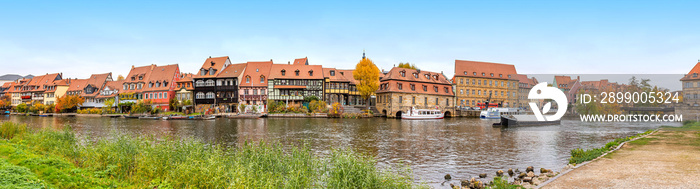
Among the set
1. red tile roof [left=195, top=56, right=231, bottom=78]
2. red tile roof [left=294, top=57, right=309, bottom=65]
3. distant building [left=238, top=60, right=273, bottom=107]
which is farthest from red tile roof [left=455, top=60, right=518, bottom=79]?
red tile roof [left=195, top=56, right=231, bottom=78]

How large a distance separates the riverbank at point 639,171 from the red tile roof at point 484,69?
75.9m

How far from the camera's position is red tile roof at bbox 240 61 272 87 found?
80500 millimetres

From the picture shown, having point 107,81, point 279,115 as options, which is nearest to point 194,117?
point 279,115

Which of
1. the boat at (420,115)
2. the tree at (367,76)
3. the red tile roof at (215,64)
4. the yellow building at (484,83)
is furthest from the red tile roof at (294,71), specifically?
the yellow building at (484,83)

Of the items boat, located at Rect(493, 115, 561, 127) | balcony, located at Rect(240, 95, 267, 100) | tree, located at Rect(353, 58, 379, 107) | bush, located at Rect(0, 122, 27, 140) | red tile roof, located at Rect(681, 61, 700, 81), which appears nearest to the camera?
bush, located at Rect(0, 122, 27, 140)

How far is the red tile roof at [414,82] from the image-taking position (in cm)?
7894

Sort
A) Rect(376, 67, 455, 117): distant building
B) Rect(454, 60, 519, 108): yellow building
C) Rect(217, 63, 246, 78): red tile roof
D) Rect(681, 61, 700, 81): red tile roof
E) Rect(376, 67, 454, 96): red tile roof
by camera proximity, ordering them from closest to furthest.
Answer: Rect(376, 67, 455, 117): distant building
Rect(376, 67, 454, 96): red tile roof
Rect(217, 63, 246, 78): red tile roof
Rect(681, 61, 700, 81): red tile roof
Rect(454, 60, 519, 108): yellow building

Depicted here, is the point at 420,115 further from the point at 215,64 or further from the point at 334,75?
the point at 215,64

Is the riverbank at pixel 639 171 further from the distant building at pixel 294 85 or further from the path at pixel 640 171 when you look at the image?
the distant building at pixel 294 85

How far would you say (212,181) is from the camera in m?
10.6

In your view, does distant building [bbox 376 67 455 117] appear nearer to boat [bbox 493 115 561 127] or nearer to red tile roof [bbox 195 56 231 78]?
boat [bbox 493 115 561 127]

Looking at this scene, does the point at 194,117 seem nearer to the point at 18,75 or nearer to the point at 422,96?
the point at 422,96

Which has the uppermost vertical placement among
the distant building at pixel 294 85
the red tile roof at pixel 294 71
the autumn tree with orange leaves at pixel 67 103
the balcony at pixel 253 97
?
the red tile roof at pixel 294 71

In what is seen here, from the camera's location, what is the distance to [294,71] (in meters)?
81.4
